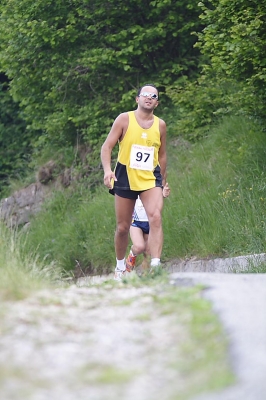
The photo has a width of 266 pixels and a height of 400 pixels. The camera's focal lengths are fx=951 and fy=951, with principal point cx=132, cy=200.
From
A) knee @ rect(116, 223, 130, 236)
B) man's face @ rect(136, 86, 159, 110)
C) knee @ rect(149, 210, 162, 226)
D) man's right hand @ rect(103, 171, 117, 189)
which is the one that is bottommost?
knee @ rect(116, 223, 130, 236)

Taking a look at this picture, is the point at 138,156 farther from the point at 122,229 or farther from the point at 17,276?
the point at 17,276

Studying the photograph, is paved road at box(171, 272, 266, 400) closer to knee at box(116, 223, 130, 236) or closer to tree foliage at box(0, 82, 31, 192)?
knee at box(116, 223, 130, 236)

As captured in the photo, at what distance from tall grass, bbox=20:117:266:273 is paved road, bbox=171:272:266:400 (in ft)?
18.4

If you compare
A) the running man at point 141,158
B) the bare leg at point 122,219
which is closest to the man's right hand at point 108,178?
the running man at point 141,158

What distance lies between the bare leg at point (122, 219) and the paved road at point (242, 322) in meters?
3.39

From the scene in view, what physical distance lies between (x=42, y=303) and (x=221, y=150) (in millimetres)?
10739

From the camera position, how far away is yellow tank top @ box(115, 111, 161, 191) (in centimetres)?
1027

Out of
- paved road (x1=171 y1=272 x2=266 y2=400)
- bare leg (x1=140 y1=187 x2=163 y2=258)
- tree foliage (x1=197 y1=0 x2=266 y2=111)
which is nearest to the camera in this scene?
paved road (x1=171 y1=272 x2=266 y2=400)

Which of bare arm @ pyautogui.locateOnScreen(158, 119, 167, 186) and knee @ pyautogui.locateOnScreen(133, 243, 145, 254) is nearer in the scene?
bare arm @ pyautogui.locateOnScreen(158, 119, 167, 186)

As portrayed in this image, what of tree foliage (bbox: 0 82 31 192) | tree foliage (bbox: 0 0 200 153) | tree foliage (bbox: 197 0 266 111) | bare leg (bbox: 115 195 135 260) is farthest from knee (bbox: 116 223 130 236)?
tree foliage (bbox: 0 82 31 192)

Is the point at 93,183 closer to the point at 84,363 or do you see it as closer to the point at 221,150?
the point at 221,150

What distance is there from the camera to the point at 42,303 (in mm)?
5965

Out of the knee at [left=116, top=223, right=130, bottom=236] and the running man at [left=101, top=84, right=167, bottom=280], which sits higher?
the running man at [left=101, top=84, right=167, bottom=280]

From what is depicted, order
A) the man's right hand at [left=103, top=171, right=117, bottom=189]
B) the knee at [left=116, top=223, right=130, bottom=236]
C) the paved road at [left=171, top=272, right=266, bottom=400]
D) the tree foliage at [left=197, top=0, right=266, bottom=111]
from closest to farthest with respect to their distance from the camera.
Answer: the paved road at [left=171, top=272, right=266, bottom=400] → the man's right hand at [left=103, top=171, right=117, bottom=189] → the knee at [left=116, top=223, right=130, bottom=236] → the tree foliage at [left=197, top=0, right=266, bottom=111]
